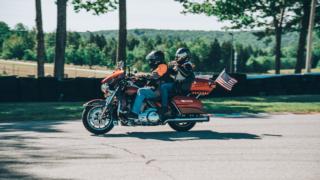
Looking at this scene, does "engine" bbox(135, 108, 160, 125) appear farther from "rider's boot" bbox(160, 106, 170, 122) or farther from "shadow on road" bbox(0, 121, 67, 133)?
"shadow on road" bbox(0, 121, 67, 133)

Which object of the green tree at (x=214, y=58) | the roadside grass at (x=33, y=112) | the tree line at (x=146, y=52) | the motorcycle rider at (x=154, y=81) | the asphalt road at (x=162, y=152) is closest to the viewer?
the asphalt road at (x=162, y=152)

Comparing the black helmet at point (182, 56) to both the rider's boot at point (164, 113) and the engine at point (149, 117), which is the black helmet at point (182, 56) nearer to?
the rider's boot at point (164, 113)

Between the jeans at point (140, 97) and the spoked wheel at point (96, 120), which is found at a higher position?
the jeans at point (140, 97)

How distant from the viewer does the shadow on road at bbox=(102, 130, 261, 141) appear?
9.80 metres

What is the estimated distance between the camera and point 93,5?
28.5 metres

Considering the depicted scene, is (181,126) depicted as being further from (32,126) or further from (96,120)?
(32,126)

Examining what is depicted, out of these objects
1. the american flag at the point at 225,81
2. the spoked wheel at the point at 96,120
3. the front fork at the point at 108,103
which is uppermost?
the american flag at the point at 225,81

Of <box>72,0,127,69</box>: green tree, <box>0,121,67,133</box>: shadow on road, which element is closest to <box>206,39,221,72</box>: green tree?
Result: <box>72,0,127,69</box>: green tree

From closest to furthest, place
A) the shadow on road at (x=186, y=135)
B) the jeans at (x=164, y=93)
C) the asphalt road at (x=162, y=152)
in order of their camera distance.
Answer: the asphalt road at (x=162, y=152), the shadow on road at (x=186, y=135), the jeans at (x=164, y=93)

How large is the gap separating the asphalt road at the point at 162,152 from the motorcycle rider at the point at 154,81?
2.02ft

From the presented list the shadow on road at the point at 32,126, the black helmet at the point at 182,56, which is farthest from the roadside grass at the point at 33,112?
the black helmet at the point at 182,56

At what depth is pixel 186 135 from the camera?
33.5 ft

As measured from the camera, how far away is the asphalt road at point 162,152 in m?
6.82

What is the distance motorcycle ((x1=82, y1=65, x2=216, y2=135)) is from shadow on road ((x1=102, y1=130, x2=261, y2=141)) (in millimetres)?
246
